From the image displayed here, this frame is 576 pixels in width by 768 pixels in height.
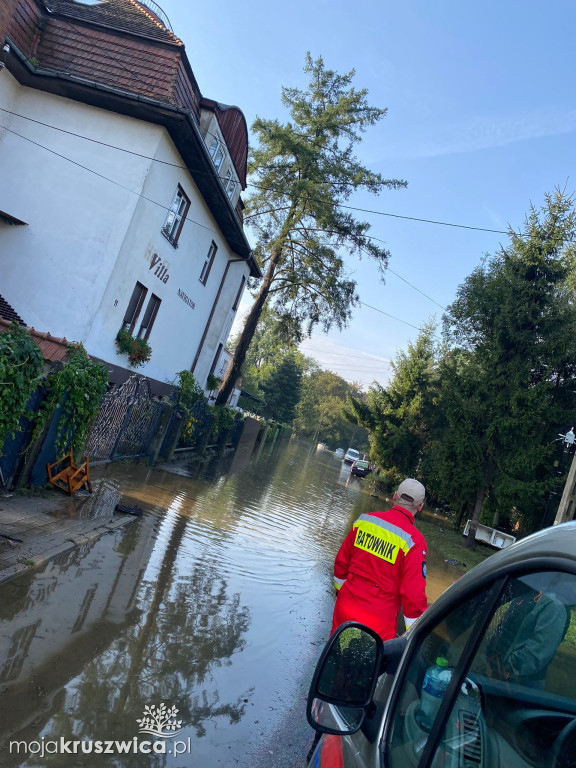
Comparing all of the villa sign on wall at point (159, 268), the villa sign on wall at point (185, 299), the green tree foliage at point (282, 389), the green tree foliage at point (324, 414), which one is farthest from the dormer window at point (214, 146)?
the green tree foliage at point (324, 414)

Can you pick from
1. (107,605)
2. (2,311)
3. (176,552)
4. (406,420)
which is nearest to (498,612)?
(107,605)

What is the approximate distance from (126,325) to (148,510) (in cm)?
759

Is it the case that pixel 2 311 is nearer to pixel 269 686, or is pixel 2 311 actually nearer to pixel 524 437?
pixel 269 686

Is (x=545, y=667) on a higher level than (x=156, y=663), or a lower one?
higher

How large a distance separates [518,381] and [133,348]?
1251 centimetres

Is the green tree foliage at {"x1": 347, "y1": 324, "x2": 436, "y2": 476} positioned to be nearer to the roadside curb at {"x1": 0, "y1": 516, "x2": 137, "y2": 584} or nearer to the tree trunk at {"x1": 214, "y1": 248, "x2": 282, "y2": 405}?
the tree trunk at {"x1": 214, "y1": 248, "x2": 282, "y2": 405}

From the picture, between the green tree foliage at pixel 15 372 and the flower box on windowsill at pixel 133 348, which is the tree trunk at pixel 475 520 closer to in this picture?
the flower box on windowsill at pixel 133 348

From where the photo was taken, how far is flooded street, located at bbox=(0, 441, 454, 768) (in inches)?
142

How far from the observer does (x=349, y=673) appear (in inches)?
76.9

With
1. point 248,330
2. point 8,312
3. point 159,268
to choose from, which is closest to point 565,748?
point 8,312

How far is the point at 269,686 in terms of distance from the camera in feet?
16.0

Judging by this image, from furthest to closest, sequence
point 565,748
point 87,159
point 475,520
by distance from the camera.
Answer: point 475,520 → point 87,159 → point 565,748

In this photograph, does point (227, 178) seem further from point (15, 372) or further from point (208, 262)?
point (15, 372)

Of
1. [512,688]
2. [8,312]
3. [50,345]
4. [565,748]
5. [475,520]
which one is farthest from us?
[475,520]
